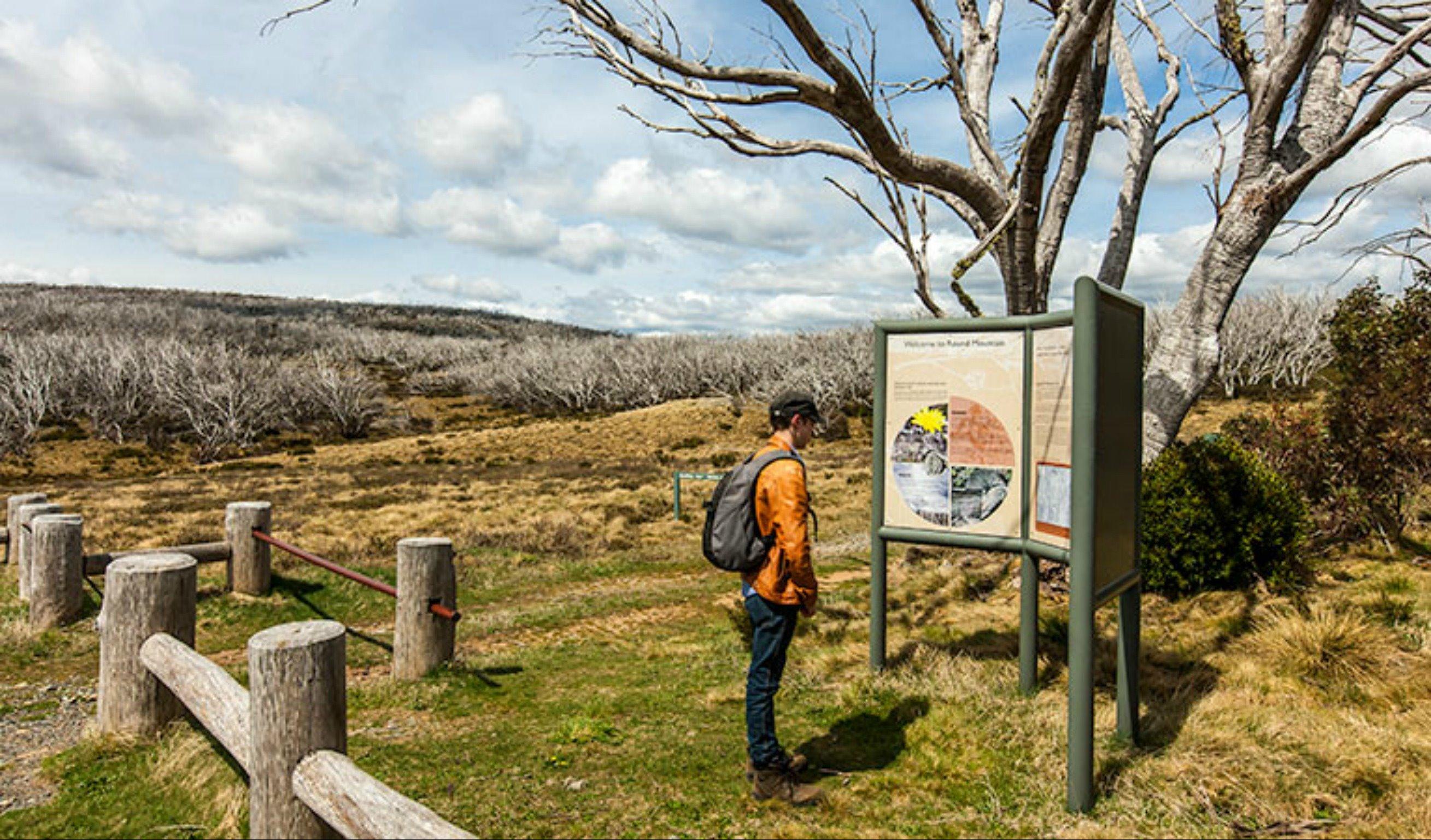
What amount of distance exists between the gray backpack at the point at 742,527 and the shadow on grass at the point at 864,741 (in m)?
1.42

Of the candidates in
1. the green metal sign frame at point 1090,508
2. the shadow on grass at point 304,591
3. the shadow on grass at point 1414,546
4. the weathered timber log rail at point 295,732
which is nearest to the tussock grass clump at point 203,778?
the weathered timber log rail at point 295,732

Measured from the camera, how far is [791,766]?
4.13 metres

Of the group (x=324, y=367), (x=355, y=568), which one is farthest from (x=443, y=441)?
(x=355, y=568)

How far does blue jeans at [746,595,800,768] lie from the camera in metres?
3.99

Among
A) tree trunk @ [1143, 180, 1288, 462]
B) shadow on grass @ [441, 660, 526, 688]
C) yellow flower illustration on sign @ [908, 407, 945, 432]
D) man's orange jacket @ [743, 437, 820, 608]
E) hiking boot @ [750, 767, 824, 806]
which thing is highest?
tree trunk @ [1143, 180, 1288, 462]

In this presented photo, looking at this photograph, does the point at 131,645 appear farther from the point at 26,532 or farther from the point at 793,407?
the point at 26,532

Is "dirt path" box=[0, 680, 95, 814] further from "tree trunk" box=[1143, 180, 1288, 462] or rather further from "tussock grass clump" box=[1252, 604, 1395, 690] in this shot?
"tree trunk" box=[1143, 180, 1288, 462]

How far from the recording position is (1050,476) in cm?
464

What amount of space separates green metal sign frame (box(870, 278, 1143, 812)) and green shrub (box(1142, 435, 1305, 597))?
2.78 m

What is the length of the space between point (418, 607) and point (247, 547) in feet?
13.8

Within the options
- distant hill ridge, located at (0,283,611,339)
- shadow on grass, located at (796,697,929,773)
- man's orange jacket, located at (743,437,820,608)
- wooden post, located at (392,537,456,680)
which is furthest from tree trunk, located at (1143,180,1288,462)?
distant hill ridge, located at (0,283,611,339)

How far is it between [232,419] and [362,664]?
4702 cm

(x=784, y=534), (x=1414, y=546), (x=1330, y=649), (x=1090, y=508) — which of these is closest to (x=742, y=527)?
(x=784, y=534)

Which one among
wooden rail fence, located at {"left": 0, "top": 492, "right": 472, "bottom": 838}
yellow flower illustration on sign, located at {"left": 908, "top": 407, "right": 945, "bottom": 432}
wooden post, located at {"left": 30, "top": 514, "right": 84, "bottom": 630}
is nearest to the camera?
wooden rail fence, located at {"left": 0, "top": 492, "right": 472, "bottom": 838}
